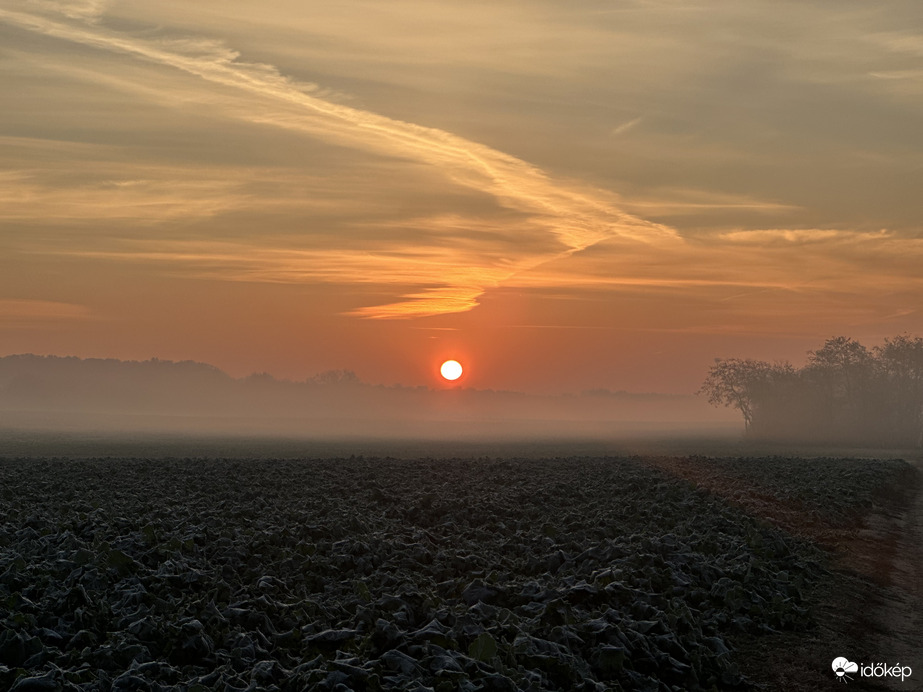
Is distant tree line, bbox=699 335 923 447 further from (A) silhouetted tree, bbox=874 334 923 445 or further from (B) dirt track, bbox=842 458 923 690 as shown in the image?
(B) dirt track, bbox=842 458 923 690

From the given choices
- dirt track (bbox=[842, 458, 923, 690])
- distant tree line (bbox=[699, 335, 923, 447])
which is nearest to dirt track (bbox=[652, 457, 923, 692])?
dirt track (bbox=[842, 458, 923, 690])

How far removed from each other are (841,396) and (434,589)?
16380 cm

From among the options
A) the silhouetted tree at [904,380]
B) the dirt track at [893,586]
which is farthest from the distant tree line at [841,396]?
the dirt track at [893,586]

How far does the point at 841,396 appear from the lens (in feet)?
548

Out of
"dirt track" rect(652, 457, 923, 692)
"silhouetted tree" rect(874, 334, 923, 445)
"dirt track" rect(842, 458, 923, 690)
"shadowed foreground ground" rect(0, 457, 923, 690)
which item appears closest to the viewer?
"shadowed foreground ground" rect(0, 457, 923, 690)

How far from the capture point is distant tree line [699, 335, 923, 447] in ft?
515

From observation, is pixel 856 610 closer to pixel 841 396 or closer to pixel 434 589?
pixel 434 589

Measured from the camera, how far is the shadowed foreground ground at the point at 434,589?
15.1 m

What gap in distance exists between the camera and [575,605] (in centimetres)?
1897

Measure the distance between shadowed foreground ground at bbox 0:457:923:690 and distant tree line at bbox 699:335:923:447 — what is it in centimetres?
12921

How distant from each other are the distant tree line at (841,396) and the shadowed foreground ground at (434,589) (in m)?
129

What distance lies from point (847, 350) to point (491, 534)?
500 feet

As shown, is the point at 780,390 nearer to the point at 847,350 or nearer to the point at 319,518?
the point at 847,350

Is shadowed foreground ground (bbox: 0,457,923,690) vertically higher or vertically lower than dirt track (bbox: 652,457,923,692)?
higher
